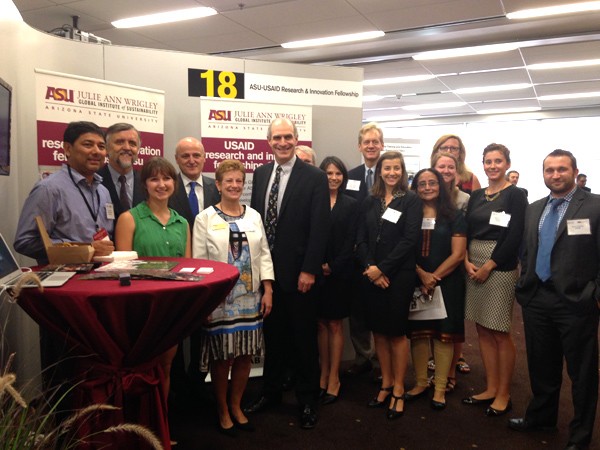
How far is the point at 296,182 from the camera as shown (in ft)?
9.30

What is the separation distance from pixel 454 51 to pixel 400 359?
5.82m

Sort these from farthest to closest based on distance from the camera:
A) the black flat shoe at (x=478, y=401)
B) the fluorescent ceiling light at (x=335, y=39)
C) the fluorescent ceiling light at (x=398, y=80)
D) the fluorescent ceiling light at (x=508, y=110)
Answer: the fluorescent ceiling light at (x=508, y=110)
the fluorescent ceiling light at (x=398, y=80)
the fluorescent ceiling light at (x=335, y=39)
the black flat shoe at (x=478, y=401)

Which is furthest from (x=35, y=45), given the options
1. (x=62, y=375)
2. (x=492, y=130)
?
(x=492, y=130)

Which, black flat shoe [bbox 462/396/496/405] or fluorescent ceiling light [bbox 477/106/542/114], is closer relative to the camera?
black flat shoe [bbox 462/396/496/405]

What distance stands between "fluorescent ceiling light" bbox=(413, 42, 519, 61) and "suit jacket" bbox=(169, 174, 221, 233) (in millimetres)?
5370

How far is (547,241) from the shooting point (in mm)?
2566

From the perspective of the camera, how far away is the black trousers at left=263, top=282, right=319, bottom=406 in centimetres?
285

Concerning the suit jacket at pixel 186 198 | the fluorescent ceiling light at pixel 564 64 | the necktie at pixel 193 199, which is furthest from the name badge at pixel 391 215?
the fluorescent ceiling light at pixel 564 64

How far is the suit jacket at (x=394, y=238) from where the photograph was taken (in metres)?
2.94

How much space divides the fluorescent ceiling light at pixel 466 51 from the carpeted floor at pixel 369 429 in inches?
213

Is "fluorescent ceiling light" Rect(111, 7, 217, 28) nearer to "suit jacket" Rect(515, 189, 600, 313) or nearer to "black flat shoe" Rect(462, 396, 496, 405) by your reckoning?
"suit jacket" Rect(515, 189, 600, 313)

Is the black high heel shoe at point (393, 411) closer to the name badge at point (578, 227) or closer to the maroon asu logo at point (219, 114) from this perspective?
the name badge at point (578, 227)

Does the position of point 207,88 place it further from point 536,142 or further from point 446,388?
point 536,142

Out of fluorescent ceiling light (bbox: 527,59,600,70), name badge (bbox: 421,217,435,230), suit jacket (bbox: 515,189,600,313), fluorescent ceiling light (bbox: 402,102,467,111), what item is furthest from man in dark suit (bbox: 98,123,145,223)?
fluorescent ceiling light (bbox: 402,102,467,111)
